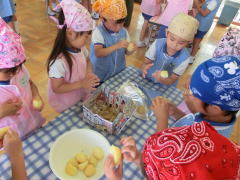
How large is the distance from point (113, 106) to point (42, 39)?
261cm

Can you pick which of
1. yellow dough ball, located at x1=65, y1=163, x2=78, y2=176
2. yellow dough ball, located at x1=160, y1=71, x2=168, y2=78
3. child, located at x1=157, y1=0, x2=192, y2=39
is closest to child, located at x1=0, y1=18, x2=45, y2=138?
yellow dough ball, located at x1=65, y1=163, x2=78, y2=176

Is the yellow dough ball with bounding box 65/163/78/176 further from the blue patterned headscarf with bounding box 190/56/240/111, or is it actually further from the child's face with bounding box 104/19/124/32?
the child's face with bounding box 104/19/124/32

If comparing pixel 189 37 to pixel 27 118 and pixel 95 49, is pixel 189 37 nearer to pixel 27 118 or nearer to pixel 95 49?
pixel 95 49

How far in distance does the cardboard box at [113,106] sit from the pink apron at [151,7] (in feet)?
7.83

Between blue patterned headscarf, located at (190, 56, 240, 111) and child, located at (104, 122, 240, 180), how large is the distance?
21 centimetres

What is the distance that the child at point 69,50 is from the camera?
119 cm

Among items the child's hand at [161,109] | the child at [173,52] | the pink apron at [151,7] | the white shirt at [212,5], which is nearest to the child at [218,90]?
the child's hand at [161,109]

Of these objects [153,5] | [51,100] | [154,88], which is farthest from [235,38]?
[153,5]

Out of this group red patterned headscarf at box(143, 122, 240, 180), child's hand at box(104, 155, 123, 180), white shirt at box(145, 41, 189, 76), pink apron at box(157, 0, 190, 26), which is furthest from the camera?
pink apron at box(157, 0, 190, 26)

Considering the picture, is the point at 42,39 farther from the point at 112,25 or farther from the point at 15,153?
the point at 15,153

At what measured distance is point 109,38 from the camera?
5.49 feet

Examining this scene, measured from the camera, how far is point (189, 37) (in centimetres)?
147

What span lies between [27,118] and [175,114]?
0.89 meters

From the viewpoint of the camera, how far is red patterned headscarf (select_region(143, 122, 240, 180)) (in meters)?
0.52
